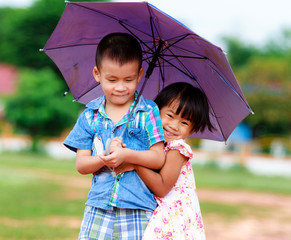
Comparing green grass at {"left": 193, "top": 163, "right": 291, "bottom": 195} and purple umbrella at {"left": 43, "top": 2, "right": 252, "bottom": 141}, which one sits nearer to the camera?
purple umbrella at {"left": 43, "top": 2, "right": 252, "bottom": 141}

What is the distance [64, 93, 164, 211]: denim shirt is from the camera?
94.0 inches

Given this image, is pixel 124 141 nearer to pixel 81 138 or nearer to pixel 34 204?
pixel 81 138

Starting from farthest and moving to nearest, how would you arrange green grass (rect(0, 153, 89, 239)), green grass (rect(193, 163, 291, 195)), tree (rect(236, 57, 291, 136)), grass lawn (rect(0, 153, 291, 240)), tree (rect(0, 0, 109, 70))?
1. tree (rect(0, 0, 109, 70))
2. tree (rect(236, 57, 291, 136))
3. green grass (rect(193, 163, 291, 195))
4. grass lawn (rect(0, 153, 291, 240))
5. green grass (rect(0, 153, 89, 239))

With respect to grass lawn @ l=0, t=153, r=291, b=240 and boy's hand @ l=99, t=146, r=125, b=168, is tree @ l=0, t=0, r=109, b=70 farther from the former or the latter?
boy's hand @ l=99, t=146, r=125, b=168

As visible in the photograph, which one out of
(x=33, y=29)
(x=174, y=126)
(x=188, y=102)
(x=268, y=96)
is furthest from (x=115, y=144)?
(x=33, y=29)

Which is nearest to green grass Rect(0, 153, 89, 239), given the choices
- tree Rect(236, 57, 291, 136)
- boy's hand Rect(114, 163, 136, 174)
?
boy's hand Rect(114, 163, 136, 174)

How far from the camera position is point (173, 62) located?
314 cm

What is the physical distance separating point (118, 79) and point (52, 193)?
8.72m

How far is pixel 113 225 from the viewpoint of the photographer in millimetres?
2395

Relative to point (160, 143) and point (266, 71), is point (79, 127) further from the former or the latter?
point (266, 71)

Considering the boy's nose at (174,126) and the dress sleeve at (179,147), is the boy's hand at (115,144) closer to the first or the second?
the dress sleeve at (179,147)

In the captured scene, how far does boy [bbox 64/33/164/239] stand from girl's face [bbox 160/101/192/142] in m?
0.23

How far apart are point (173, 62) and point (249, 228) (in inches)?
238

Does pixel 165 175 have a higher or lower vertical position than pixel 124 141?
lower
